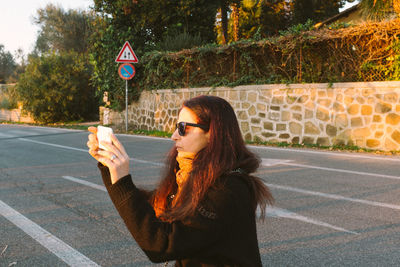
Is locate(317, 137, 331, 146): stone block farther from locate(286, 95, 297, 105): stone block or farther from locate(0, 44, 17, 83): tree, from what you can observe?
locate(0, 44, 17, 83): tree

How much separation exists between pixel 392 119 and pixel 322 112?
1.81 meters

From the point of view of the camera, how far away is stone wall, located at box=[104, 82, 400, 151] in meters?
10.0

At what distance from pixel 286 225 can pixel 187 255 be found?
306 centimetres

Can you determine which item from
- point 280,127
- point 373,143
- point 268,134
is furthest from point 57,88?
point 373,143

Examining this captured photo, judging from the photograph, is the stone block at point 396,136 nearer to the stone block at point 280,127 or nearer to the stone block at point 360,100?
the stone block at point 360,100

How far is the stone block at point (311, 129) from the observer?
1118 cm

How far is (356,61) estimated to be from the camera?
10.8 meters

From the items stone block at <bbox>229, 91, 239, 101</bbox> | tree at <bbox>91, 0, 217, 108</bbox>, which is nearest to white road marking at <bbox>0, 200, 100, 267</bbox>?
stone block at <bbox>229, 91, 239, 101</bbox>

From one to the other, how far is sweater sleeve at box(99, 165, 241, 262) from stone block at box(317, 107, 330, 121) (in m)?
10.0

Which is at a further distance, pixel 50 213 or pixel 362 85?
pixel 362 85

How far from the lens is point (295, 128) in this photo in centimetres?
1164

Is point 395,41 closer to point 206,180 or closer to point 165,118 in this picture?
point 165,118

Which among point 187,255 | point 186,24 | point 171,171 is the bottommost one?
point 187,255

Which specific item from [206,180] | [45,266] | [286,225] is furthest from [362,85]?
[206,180]
